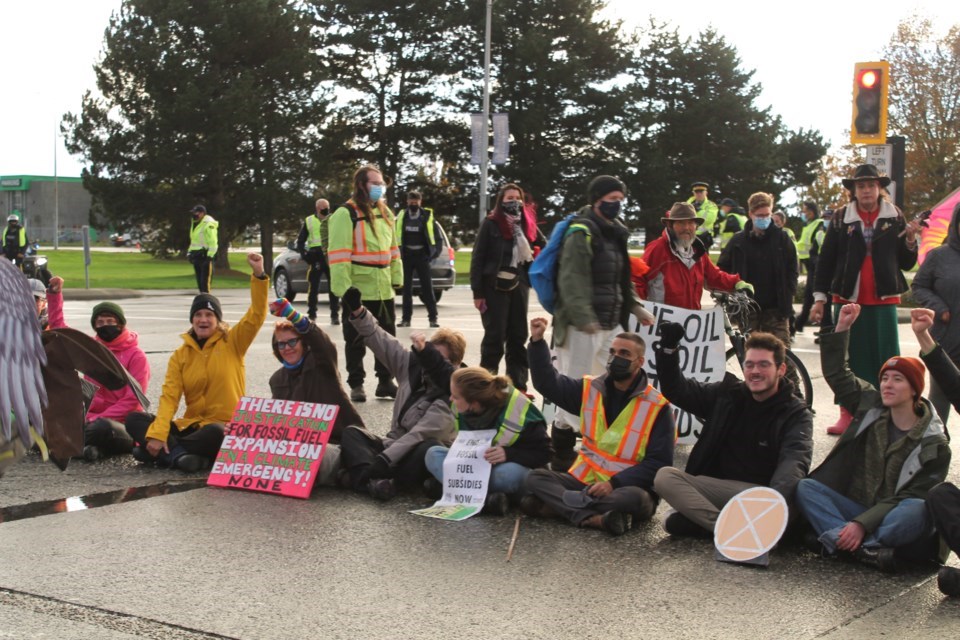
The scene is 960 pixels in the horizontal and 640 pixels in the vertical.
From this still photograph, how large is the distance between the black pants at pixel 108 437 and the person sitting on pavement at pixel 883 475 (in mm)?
4569

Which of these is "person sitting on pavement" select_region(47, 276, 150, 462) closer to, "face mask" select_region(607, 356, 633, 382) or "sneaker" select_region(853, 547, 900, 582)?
"face mask" select_region(607, 356, 633, 382)

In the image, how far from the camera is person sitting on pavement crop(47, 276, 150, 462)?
8094 mm

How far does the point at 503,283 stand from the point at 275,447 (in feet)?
9.67

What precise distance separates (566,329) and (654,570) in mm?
2491

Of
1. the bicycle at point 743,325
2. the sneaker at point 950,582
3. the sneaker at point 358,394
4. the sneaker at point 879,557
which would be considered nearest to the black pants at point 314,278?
the sneaker at point 358,394

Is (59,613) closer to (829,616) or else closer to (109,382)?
(109,382)

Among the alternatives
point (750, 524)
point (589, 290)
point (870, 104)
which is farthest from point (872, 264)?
point (870, 104)

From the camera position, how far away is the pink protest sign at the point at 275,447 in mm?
7062

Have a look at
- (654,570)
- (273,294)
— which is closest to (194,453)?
(654,570)

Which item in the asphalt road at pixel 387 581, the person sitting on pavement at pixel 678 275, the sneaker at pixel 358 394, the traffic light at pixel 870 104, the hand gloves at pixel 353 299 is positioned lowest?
the asphalt road at pixel 387 581

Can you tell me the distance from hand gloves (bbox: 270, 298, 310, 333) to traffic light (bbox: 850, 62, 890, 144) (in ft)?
25.0

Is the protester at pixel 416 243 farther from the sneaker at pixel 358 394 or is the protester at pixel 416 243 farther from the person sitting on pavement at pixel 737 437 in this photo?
the person sitting on pavement at pixel 737 437

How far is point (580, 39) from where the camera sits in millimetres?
45625

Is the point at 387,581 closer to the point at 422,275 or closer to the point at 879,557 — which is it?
the point at 879,557
